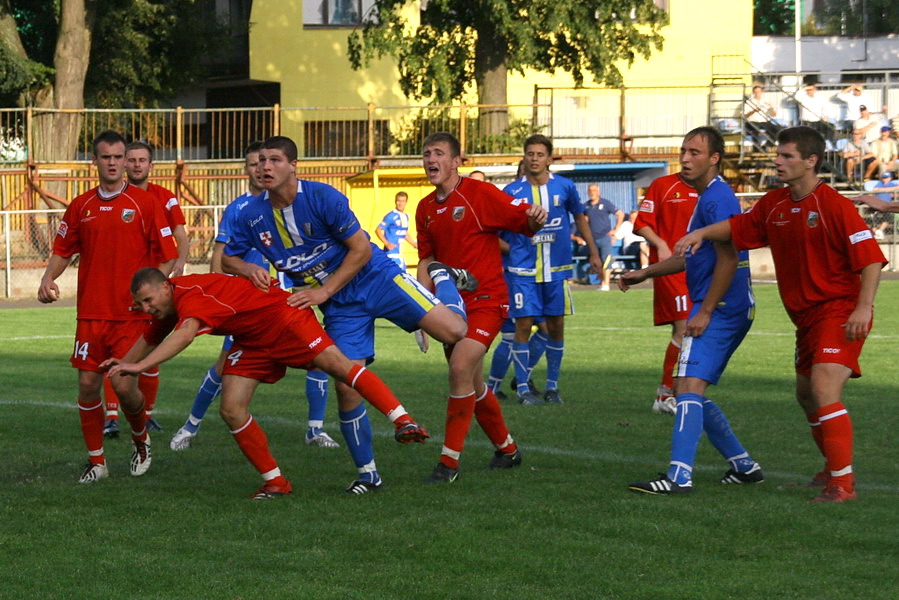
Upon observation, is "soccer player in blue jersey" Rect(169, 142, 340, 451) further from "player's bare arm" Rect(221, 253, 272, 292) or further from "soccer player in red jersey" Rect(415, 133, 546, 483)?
"soccer player in red jersey" Rect(415, 133, 546, 483)

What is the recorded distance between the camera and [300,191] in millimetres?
7945

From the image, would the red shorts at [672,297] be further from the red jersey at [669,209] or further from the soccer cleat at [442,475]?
the soccer cleat at [442,475]

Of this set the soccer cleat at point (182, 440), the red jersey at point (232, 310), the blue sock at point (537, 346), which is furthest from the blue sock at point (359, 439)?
the blue sock at point (537, 346)

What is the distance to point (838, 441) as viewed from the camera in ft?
24.4

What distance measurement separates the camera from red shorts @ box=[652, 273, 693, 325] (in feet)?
37.4

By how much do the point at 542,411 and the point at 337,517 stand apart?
443 cm

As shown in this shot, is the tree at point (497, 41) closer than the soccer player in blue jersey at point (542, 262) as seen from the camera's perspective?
No

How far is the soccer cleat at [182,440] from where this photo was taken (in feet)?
31.7

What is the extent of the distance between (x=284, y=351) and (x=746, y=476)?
278cm

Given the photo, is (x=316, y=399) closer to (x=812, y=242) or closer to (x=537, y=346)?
(x=537, y=346)

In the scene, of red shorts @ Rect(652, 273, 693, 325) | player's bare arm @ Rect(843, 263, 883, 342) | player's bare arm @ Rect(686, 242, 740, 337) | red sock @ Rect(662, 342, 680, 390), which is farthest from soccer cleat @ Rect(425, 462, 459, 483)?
red shorts @ Rect(652, 273, 693, 325)

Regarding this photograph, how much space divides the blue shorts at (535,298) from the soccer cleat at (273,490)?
468cm

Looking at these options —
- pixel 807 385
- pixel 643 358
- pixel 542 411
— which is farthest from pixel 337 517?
pixel 643 358

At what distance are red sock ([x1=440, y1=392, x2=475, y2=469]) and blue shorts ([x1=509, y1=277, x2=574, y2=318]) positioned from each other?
12.9 ft
